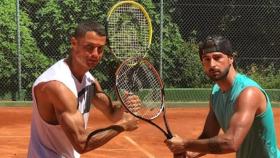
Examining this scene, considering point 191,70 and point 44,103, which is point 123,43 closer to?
point 44,103

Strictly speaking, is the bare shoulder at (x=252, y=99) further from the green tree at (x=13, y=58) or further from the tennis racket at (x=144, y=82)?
the green tree at (x=13, y=58)

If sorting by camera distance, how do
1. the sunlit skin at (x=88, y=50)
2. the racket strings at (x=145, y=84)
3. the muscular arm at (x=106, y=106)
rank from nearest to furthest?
the sunlit skin at (x=88, y=50) → the muscular arm at (x=106, y=106) → the racket strings at (x=145, y=84)

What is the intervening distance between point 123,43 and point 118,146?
395cm

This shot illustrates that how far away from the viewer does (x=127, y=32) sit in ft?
18.0

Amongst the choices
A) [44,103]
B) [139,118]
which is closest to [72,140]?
[44,103]

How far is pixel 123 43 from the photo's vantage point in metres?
5.07

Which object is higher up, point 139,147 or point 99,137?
point 99,137

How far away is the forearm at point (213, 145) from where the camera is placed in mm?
3244

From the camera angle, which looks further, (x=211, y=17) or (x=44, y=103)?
(x=211, y=17)

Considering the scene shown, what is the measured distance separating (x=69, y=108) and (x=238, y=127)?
982 mm

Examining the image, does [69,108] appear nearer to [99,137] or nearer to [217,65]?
[99,137]

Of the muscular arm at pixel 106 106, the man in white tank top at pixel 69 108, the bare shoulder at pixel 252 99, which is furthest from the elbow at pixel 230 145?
the muscular arm at pixel 106 106

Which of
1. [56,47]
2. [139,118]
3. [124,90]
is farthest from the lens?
[56,47]

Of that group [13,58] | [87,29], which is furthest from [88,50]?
[13,58]
